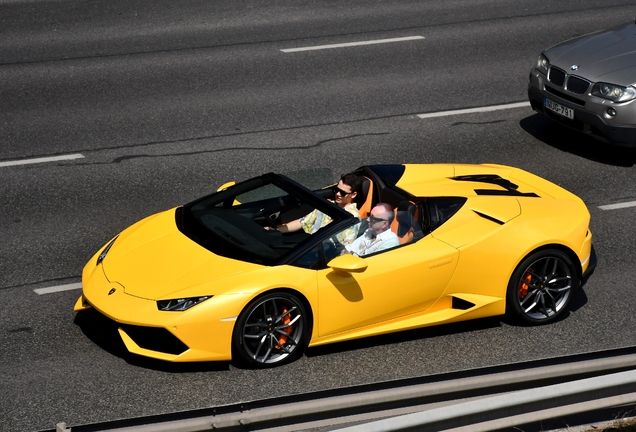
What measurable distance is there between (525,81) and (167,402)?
9.01m

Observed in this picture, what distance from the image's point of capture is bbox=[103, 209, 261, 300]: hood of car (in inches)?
262

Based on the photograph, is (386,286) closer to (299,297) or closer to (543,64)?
(299,297)

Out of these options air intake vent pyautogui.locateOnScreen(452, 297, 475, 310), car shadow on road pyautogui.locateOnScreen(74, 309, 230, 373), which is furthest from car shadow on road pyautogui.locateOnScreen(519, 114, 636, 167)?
car shadow on road pyautogui.locateOnScreen(74, 309, 230, 373)

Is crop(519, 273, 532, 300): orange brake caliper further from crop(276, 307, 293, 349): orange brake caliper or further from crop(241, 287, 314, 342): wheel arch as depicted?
crop(276, 307, 293, 349): orange brake caliper

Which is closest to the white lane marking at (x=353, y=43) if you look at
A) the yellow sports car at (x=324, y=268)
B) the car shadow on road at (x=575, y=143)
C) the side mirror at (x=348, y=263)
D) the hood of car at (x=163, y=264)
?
the car shadow on road at (x=575, y=143)

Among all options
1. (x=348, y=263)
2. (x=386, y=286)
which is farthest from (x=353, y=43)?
(x=348, y=263)

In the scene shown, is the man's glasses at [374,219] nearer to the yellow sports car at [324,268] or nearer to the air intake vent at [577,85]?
the yellow sports car at [324,268]

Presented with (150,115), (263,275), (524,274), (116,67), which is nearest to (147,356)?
(263,275)

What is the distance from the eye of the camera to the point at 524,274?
7.47 metres

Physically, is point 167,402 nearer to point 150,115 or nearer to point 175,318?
point 175,318

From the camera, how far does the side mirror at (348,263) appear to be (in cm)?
660

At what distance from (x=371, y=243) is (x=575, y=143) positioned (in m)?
5.75

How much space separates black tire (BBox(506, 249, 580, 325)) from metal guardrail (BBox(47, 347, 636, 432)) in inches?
67.1

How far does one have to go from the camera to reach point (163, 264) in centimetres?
700
